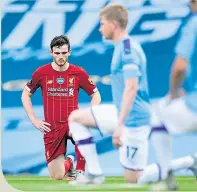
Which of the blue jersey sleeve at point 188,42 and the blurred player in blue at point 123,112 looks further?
the blurred player in blue at point 123,112

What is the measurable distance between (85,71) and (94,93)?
0.87ft

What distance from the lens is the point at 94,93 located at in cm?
1009

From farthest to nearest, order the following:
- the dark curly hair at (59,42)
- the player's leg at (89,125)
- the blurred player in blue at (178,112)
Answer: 1. the dark curly hair at (59,42)
2. the player's leg at (89,125)
3. the blurred player in blue at (178,112)

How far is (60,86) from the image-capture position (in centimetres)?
1006

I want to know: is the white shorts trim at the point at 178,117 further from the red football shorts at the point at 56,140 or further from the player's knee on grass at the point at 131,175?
the red football shorts at the point at 56,140

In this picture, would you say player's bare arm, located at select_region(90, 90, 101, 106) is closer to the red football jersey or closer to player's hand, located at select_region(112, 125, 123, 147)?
the red football jersey

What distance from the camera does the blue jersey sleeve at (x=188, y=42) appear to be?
27.4 ft

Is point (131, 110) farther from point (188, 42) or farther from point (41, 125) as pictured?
point (41, 125)

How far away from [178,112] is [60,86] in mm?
1857

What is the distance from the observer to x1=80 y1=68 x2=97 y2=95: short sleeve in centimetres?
1009

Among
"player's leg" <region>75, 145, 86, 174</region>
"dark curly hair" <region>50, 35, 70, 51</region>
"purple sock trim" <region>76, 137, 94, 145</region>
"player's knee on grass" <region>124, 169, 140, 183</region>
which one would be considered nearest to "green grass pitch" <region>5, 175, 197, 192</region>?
"player's knee on grass" <region>124, 169, 140, 183</region>

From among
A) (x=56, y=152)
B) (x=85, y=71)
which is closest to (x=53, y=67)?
(x=85, y=71)

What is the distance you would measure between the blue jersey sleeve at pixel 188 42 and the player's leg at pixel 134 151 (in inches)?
43.8

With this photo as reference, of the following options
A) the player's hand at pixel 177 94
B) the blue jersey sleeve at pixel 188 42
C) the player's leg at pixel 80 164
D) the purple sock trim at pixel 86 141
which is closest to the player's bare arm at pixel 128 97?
the purple sock trim at pixel 86 141
